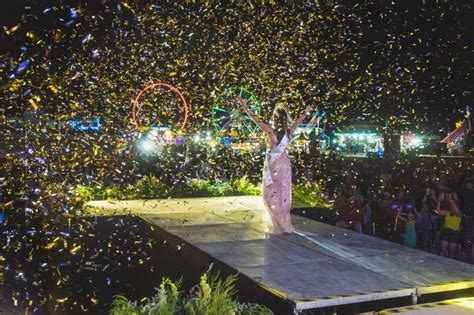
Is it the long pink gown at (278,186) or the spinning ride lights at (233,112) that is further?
the spinning ride lights at (233,112)

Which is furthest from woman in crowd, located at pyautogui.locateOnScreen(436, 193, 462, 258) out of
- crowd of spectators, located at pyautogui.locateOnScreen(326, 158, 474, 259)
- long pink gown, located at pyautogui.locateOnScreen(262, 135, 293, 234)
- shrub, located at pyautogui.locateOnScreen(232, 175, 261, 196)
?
shrub, located at pyautogui.locateOnScreen(232, 175, 261, 196)

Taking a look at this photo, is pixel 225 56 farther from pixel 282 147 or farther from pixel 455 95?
pixel 455 95

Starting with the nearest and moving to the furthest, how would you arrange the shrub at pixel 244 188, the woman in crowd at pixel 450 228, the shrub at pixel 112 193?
the woman in crowd at pixel 450 228 < the shrub at pixel 112 193 < the shrub at pixel 244 188

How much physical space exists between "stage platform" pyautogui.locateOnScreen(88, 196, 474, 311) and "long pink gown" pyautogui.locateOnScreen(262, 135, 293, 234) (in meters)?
0.33

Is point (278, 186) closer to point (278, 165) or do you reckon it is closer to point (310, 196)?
point (278, 165)

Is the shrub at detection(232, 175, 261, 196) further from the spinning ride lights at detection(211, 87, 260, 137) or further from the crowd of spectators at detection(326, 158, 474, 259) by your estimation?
the crowd of spectators at detection(326, 158, 474, 259)

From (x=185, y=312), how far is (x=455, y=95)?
17606 millimetres

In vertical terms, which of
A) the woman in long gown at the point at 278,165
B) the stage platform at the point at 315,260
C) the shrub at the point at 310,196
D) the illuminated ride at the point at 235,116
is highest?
the illuminated ride at the point at 235,116

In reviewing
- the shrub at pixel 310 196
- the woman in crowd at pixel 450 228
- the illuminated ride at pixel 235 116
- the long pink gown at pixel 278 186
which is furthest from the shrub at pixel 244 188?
the woman in crowd at pixel 450 228

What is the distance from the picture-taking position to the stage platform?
5559mm

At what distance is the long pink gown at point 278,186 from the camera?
27.5 feet

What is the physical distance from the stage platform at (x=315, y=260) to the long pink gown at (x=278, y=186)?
0.33 m

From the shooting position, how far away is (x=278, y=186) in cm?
841

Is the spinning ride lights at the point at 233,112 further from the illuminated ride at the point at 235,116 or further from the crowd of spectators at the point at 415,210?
the crowd of spectators at the point at 415,210
